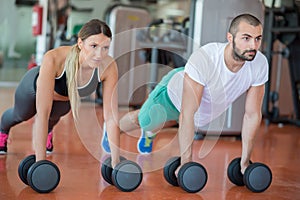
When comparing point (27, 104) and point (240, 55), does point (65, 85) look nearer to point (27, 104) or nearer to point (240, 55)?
point (27, 104)

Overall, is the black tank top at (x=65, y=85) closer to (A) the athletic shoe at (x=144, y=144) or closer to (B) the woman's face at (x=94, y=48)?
(B) the woman's face at (x=94, y=48)

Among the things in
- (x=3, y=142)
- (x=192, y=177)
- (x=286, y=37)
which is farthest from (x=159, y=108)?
(x=286, y=37)

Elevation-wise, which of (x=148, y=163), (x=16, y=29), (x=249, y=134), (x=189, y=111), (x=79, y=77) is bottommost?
(x=148, y=163)

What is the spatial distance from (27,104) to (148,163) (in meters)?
0.70

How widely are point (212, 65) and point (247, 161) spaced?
1.49 feet

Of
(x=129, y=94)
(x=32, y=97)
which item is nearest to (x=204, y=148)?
(x=32, y=97)

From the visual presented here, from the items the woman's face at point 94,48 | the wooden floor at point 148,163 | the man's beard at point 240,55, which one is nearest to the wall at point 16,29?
the wooden floor at point 148,163

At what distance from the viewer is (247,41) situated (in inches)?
70.8

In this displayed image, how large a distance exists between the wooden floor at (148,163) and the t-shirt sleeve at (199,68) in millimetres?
462

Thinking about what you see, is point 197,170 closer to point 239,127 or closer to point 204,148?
point 204,148

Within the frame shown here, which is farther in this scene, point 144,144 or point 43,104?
point 144,144

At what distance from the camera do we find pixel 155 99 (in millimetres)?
2207

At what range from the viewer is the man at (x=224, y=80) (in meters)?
1.81

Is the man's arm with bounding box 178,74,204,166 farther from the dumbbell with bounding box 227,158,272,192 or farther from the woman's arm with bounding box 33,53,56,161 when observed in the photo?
the woman's arm with bounding box 33,53,56,161
